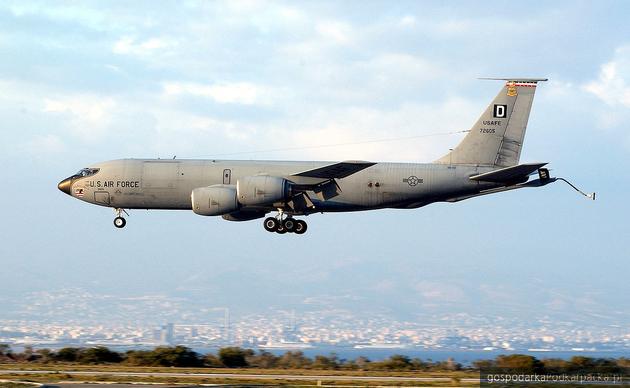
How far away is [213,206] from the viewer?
170 ft

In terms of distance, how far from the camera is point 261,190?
5147cm

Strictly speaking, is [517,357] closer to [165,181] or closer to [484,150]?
[484,150]

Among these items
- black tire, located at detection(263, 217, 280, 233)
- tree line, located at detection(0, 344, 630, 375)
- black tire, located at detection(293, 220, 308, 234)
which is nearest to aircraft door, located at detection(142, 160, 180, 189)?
black tire, located at detection(263, 217, 280, 233)

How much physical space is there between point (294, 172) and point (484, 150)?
36.6 ft

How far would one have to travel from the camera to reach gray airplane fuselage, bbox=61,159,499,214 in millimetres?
52781

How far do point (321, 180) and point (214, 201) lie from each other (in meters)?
6.21

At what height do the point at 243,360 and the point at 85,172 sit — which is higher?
the point at 85,172

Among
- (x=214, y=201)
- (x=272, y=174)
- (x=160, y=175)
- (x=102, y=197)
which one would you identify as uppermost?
(x=160, y=175)

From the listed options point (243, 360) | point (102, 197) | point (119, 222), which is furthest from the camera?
point (119, 222)

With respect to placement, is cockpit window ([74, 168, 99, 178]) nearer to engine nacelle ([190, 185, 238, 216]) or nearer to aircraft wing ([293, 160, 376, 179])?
engine nacelle ([190, 185, 238, 216])

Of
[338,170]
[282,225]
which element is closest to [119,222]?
[282,225]

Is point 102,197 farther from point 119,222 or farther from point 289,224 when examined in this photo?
point 289,224

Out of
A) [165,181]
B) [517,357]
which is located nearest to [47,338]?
[165,181]

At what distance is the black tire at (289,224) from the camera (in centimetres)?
5459
